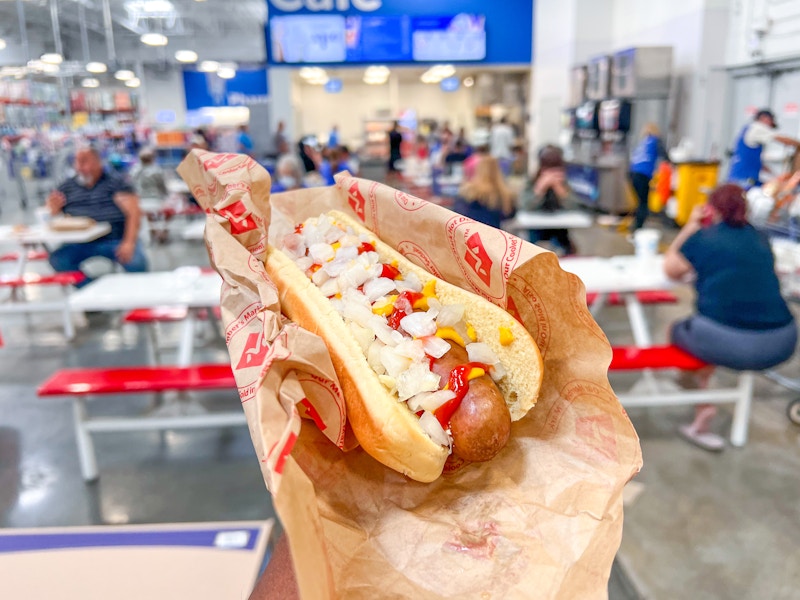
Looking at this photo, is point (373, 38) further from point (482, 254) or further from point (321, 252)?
point (482, 254)

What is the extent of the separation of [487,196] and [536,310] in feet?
13.1

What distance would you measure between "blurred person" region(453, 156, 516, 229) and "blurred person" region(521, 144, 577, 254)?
2.86ft

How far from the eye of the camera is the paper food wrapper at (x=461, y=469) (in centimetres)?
106

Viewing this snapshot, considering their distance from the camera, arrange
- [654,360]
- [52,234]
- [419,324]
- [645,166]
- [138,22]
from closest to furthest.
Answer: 1. [419,324]
2. [654,360]
3. [52,234]
4. [645,166]
5. [138,22]

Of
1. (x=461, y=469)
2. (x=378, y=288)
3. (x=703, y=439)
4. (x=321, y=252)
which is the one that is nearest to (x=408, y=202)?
(x=378, y=288)

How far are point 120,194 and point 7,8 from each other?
15.4 m

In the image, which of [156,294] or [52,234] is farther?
[52,234]

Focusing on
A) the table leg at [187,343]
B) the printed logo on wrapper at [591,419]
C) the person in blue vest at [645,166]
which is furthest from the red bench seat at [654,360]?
Result: the person in blue vest at [645,166]

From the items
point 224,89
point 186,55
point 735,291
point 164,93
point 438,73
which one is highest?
point 186,55

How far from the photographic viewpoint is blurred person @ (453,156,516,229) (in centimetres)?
531

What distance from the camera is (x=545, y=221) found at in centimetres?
586

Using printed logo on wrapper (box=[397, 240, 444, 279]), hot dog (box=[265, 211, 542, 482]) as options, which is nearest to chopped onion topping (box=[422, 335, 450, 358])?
hot dog (box=[265, 211, 542, 482])

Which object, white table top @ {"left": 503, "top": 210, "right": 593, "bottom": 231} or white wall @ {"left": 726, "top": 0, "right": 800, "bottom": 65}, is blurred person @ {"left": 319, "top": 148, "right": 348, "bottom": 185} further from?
white wall @ {"left": 726, "top": 0, "right": 800, "bottom": 65}

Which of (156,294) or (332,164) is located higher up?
(332,164)
